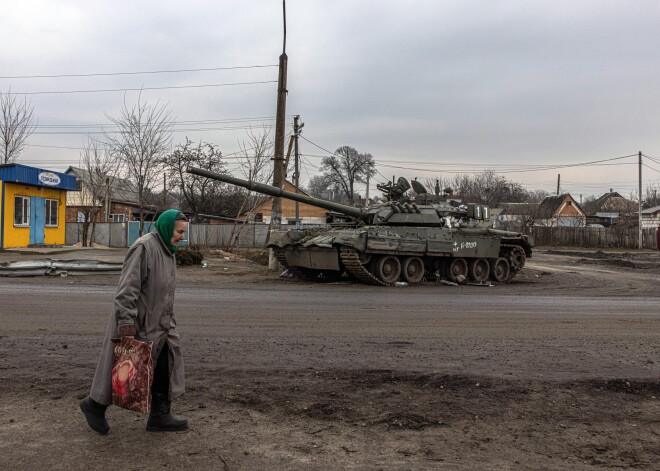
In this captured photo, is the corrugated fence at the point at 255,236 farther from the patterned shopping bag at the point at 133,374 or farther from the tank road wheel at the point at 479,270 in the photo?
the patterned shopping bag at the point at 133,374

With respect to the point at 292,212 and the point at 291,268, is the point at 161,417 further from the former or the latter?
the point at 292,212

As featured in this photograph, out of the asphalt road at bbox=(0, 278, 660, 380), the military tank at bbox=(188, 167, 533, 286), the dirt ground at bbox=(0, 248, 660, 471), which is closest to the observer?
the dirt ground at bbox=(0, 248, 660, 471)

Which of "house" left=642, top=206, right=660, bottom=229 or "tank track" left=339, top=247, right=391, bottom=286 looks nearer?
"tank track" left=339, top=247, right=391, bottom=286

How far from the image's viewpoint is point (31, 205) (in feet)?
87.0

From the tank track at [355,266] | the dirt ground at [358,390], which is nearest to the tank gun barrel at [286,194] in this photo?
the tank track at [355,266]

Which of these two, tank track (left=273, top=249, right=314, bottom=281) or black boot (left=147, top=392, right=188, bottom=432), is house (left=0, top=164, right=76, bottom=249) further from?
black boot (left=147, top=392, right=188, bottom=432)

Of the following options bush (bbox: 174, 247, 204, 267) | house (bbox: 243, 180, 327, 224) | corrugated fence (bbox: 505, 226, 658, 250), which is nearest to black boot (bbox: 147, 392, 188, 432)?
bush (bbox: 174, 247, 204, 267)

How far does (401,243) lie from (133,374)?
13.0 meters

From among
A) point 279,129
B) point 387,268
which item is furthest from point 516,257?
point 279,129

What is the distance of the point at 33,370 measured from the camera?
19.4ft

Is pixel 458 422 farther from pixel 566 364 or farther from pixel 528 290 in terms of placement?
pixel 528 290

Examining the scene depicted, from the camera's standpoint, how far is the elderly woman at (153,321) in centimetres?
412

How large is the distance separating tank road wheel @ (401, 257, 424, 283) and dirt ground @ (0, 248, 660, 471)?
5.86 meters

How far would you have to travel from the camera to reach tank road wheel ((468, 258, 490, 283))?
18672 mm
